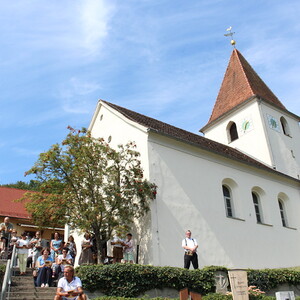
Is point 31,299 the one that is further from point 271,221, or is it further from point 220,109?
point 220,109

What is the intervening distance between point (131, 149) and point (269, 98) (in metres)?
16.3

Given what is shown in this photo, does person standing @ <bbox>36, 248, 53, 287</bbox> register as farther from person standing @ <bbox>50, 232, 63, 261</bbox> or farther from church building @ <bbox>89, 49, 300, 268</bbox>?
church building @ <bbox>89, 49, 300, 268</bbox>

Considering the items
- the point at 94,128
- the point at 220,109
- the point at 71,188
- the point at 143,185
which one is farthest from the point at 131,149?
the point at 220,109

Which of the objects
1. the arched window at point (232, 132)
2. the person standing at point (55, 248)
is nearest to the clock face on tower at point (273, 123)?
the arched window at point (232, 132)

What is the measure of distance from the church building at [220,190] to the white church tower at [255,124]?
8 cm

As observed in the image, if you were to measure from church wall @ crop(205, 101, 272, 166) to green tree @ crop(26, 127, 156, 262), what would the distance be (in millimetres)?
12674

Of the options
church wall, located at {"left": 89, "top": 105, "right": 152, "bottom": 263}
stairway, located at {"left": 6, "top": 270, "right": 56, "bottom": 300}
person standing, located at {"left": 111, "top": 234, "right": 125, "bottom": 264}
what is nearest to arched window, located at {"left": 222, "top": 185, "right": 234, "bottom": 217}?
church wall, located at {"left": 89, "top": 105, "right": 152, "bottom": 263}

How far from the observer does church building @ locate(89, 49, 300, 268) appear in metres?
15.0

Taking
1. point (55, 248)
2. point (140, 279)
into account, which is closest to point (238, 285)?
point (140, 279)

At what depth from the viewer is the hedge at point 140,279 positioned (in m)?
10.0

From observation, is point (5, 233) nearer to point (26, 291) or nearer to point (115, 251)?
point (26, 291)

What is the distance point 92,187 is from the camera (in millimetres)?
14016

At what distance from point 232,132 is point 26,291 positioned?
70.7 ft

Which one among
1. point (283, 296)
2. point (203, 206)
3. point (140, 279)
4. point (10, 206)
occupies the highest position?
point (10, 206)
